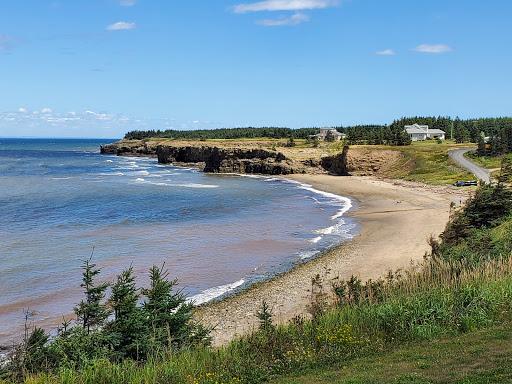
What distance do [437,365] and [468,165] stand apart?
214ft

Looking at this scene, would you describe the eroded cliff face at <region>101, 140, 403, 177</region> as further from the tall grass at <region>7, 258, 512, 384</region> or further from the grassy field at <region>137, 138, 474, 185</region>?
the tall grass at <region>7, 258, 512, 384</region>

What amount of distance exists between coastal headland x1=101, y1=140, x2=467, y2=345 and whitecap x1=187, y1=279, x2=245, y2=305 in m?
0.77

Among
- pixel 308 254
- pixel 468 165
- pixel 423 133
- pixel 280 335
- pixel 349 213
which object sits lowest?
pixel 308 254

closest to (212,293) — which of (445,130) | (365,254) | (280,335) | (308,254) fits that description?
(308,254)

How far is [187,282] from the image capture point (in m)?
25.1

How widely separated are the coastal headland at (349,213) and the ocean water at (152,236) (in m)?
1.59

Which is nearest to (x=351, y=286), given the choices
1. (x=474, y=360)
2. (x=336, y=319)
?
(x=336, y=319)

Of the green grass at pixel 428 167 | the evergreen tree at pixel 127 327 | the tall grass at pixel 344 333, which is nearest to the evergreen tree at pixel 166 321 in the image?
the evergreen tree at pixel 127 327

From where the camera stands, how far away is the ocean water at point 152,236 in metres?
24.4

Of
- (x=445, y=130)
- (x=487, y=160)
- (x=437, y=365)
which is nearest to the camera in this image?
(x=437, y=365)

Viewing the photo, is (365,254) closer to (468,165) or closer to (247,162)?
(468,165)

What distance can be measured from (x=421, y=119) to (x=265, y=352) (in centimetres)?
14745

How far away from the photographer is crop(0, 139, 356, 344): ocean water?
2441 centimetres

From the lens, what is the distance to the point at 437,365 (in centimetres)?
890
